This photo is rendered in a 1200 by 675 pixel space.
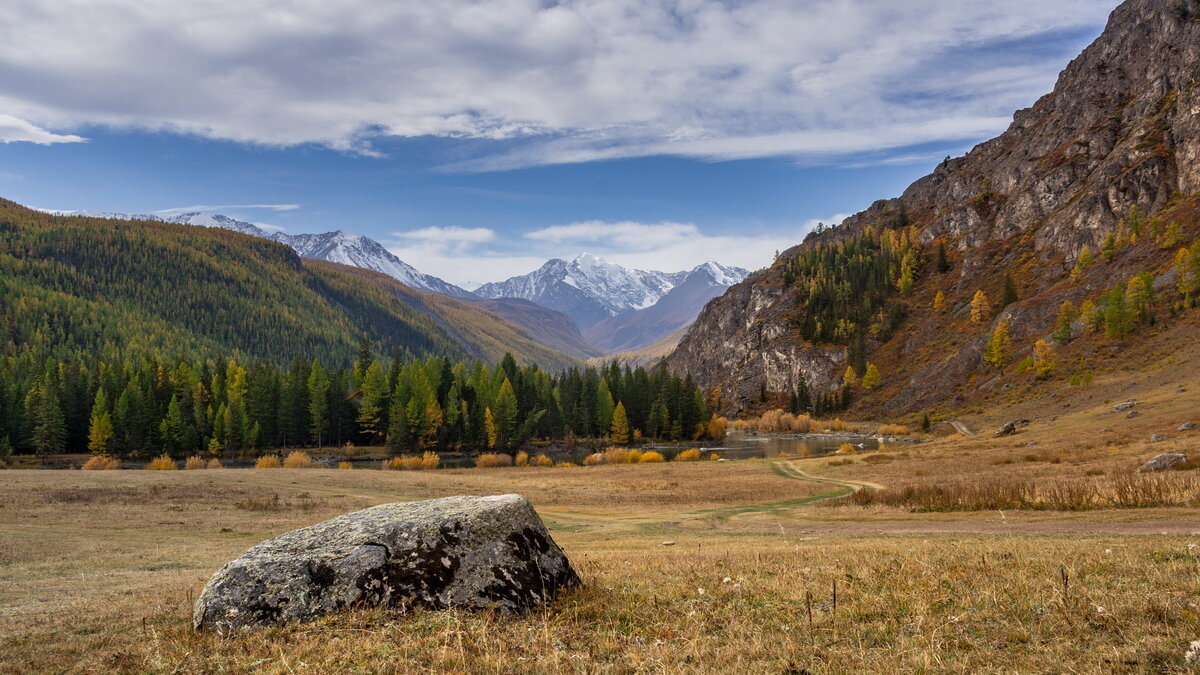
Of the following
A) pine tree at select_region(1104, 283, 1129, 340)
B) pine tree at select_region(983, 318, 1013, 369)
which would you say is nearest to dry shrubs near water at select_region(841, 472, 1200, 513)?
pine tree at select_region(1104, 283, 1129, 340)

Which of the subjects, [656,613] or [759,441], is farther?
[759,441]

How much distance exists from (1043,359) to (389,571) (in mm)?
145687

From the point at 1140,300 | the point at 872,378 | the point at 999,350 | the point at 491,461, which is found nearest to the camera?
the point at 491,461

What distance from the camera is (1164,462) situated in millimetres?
32062

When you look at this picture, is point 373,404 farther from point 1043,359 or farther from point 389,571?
point 1043,359

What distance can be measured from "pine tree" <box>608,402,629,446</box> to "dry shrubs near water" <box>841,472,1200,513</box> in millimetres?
90334

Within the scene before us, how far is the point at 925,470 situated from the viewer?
52094mm

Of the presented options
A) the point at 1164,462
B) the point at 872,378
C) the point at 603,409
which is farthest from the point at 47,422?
the point at 872,378

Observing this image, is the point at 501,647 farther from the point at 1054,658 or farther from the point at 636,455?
the point at 636,455

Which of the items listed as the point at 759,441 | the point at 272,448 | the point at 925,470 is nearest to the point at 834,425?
the point at 759,441

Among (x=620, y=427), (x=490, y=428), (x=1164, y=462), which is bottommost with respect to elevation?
(x=620, y=427)

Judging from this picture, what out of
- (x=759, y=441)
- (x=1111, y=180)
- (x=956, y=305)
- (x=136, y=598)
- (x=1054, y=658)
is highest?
(x=1111, y=180)

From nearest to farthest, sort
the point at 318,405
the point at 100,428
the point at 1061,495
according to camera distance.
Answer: the point at 1061,495
the point at 100,428
the point at 318,405

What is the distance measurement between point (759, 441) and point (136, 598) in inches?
5213
